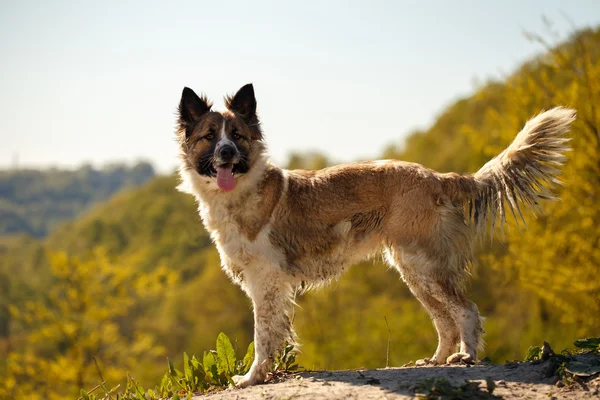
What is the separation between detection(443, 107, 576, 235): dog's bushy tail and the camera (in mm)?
6262

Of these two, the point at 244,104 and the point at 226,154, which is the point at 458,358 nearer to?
the point at 226,154

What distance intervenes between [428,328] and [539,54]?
47.3 ft

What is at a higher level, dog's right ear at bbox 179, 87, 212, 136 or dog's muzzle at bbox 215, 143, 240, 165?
dog's right ear at bbox 179, 87, 212, 136

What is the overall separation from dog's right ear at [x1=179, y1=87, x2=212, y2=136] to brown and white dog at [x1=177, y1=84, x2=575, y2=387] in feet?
0.04

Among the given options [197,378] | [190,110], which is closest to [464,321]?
[197,378]

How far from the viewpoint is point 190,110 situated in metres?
6.69

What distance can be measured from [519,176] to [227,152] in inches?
124

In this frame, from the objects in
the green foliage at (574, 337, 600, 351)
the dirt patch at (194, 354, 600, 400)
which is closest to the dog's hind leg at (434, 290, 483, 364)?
the dirt patch at (194, 354, 600, 400)

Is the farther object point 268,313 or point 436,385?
point 268,313

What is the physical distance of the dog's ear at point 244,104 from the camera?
6.75 meters

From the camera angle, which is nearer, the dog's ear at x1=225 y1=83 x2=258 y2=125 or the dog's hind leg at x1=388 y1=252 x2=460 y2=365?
the dog's hind leg at x1=388 y1=252 x2=460 y2=365

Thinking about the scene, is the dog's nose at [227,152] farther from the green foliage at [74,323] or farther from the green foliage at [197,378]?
the green foliage at [74,323]

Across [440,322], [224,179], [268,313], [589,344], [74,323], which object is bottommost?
[74,323]

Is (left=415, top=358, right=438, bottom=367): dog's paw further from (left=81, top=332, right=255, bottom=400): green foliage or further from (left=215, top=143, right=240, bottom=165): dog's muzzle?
(left=215, top=143, right=240, bottom=165): dog's muzzle
